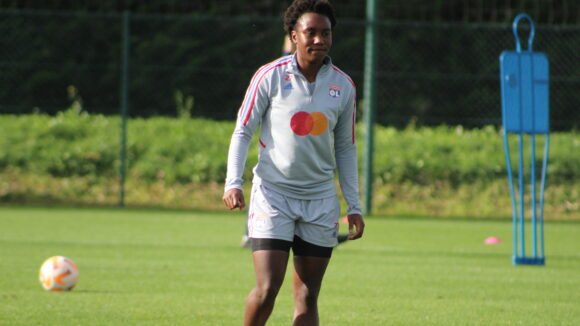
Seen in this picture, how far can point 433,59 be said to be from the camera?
20.1 meters

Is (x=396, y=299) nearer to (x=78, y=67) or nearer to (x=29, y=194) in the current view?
(x=29, y=194)

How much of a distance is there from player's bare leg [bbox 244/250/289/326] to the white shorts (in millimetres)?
100

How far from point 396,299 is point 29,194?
10.7 m

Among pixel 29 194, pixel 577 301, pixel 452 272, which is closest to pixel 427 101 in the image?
pixel 29 194

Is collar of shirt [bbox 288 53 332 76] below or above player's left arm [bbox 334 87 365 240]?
above

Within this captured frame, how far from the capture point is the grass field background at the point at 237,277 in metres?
6.74

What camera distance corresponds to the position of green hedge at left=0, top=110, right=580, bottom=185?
17.5 metres

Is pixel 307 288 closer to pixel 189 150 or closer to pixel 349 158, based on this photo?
pixel 349 158

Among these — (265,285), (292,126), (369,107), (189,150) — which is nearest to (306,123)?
(292,126)

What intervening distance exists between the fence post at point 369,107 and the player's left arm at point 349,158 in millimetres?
10606

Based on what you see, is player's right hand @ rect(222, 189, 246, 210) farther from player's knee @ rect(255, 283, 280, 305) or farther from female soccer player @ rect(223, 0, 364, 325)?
player's knee @ rect(255, 283, 280, 305)

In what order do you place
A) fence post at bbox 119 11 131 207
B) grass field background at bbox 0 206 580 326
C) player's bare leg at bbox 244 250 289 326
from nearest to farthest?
player's bare leg at bbox 244 250 289 326, grass field background at bbox 0 206 580 326, fence post at bbox 119 11 131 207

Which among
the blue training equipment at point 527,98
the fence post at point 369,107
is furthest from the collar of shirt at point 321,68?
the fence post at point 369,107

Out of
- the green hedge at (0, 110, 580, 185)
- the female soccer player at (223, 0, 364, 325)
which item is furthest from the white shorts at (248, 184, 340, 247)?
the green hedge at (0, 110, 580, 185)
